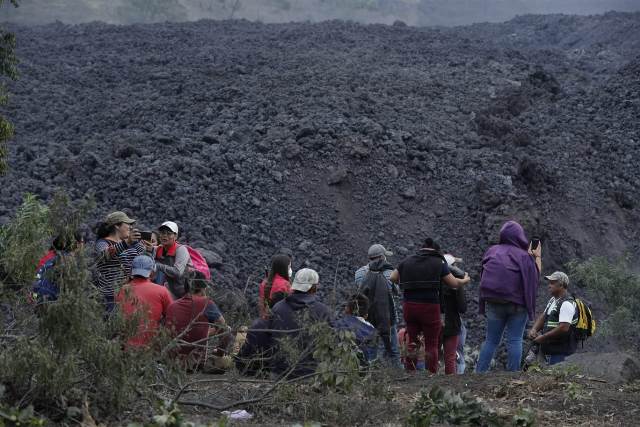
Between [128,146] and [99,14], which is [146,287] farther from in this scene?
[99,14]

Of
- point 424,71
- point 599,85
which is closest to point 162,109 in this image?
point 424,71

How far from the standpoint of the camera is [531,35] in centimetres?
3572

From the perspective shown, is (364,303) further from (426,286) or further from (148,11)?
(148,11)

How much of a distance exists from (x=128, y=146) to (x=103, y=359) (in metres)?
10.4

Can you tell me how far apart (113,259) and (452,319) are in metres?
2.98

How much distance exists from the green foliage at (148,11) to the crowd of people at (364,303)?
1490 inches

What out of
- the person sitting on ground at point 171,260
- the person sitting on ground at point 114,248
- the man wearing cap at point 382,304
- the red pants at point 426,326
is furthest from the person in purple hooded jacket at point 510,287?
the person sitting on ground at point 114,248

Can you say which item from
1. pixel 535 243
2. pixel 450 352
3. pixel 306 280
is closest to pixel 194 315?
pixel 306 280

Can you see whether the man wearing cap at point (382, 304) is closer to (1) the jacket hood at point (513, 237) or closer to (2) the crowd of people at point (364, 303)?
(2) the crowd of people at point (364, 303)

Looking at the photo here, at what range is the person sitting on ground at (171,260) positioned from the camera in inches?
327

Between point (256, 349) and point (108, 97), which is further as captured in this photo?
point (108, 97)

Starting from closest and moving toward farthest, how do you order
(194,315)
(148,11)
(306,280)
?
(306,280) < (194,315) < (148,11)

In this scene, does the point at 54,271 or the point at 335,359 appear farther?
the point at 335,359

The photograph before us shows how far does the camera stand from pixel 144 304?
584 centimetres
